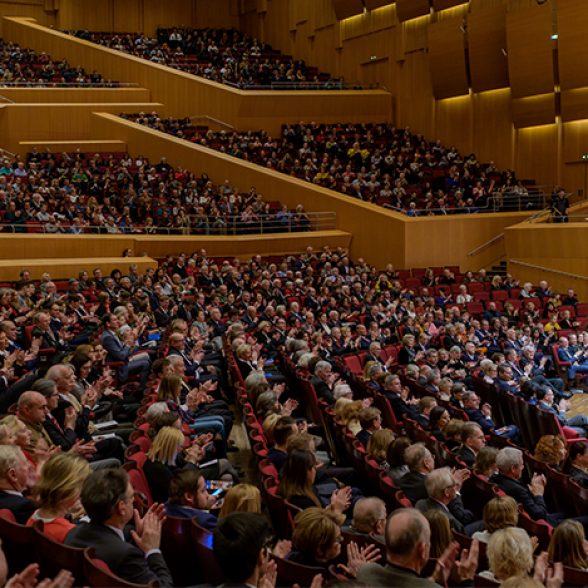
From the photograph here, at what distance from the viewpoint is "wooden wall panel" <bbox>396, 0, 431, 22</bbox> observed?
15633 mm

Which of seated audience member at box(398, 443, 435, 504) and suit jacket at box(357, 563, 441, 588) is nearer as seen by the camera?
suit jacket at box(357, 563, 441, 588)

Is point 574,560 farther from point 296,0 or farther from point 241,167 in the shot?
point 296,0

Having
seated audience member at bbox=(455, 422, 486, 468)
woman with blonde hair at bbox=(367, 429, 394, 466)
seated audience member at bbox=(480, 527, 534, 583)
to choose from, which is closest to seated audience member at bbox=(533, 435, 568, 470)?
seated audience member at bbox=(455, 422, 486, 468)

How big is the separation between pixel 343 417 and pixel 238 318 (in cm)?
375

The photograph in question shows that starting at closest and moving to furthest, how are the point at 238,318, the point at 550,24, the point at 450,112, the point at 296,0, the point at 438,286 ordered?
1. the point at 238,318
2. the point at 438,286
3. the point at 550,24
4. the point at 450,112
5. the point at 296,0

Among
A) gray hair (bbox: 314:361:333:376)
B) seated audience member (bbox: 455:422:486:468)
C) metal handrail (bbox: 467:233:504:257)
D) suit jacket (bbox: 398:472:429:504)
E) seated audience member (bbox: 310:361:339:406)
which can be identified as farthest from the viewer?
metal handrail (bbox: 467:233:504:257)

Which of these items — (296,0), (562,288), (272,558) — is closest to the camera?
(272,558)

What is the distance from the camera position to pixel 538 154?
563 inches

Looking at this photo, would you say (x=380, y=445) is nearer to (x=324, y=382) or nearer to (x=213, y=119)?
(x=324, y=382)

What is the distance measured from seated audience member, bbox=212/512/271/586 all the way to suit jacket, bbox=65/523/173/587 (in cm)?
29

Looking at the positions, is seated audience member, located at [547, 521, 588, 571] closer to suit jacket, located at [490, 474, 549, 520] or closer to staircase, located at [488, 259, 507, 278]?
suit jacket, located at [490, 474, 549, 520]

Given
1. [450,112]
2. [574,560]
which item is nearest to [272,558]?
[574,560]

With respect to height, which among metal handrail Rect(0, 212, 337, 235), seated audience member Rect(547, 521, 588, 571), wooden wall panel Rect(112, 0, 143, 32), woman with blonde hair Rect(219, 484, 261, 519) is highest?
wooden wall panel Rect(112, 0, 143, 32)

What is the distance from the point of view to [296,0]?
19.6m
